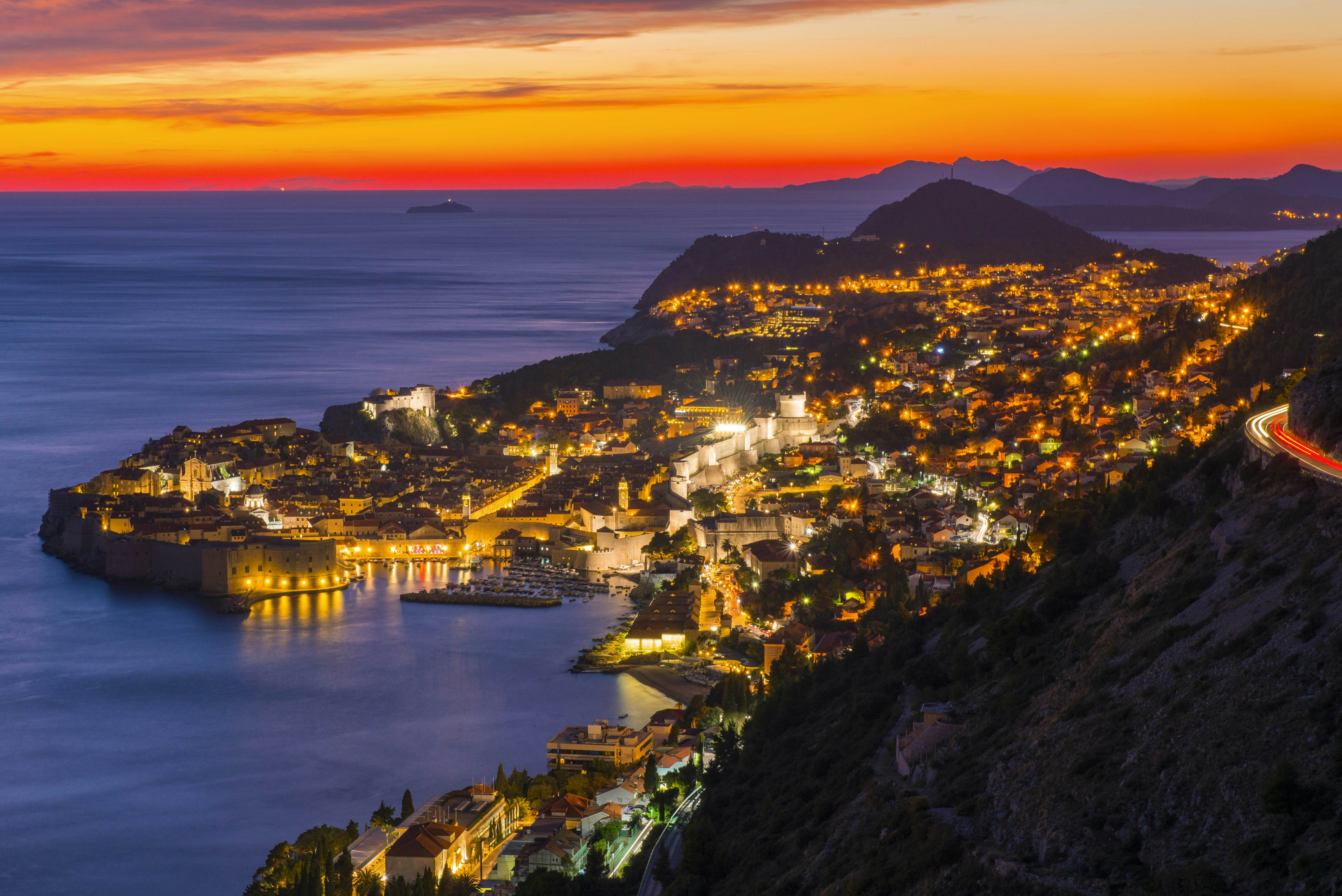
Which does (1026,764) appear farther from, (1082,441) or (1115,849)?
(1082,441)

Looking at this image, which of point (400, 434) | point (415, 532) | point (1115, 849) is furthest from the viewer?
point (400, 434)

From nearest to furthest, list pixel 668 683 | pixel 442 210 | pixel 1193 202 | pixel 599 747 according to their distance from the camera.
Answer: pixel 599 747 → pixel 668 683 → pixel 1193 202 → pixel 442 210

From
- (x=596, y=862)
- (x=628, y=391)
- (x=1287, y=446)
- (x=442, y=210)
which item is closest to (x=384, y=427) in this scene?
(x=628, y=391)

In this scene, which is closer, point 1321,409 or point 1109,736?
point 1109,736

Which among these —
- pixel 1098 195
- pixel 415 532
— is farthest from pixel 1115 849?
pixel 1098 195

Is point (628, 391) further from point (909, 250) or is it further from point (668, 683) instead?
point (909, 250)

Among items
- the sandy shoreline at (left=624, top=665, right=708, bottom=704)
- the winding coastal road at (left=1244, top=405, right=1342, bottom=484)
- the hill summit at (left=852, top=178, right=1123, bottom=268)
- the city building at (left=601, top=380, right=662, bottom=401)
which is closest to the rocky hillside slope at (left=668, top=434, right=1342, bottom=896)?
the winding coastal road at (left=1244, top=405, right=1342, bottom=484)
